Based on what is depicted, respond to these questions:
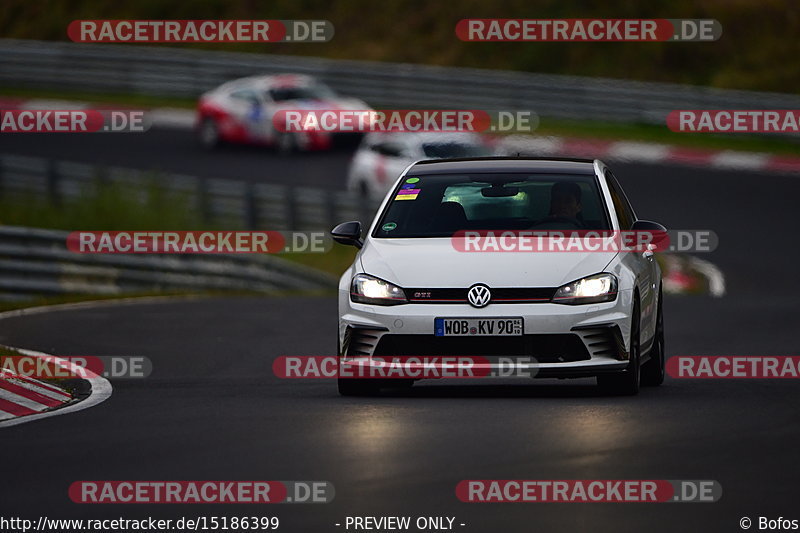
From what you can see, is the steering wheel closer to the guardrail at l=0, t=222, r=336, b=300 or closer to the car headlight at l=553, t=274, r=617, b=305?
the car headlight at l=553, t=274, r=617, b=305

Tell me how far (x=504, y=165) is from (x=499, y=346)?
1.78 meters

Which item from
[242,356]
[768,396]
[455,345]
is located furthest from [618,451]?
[242,356]

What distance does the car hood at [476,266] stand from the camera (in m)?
11.1

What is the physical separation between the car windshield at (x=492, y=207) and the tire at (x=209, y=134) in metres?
25.9

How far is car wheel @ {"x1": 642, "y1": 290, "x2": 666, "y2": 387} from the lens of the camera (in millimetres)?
12648

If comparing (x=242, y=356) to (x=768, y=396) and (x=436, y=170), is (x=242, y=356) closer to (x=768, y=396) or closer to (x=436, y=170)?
(x=436, y=170)

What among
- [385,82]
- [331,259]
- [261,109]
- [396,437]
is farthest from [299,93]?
[396,437]

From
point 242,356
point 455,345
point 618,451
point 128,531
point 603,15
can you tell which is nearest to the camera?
point 128,531

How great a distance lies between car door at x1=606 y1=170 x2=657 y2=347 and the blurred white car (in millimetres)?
18150

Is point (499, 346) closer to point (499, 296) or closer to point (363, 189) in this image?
point (499, 296)

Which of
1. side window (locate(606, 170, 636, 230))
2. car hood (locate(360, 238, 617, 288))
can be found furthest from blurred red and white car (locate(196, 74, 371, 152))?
car hood (locate(360, 238, 617, 288))

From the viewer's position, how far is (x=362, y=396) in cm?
1170

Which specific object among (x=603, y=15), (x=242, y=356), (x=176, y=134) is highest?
(x=603, y=15)

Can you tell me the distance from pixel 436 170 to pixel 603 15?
3288 cm
